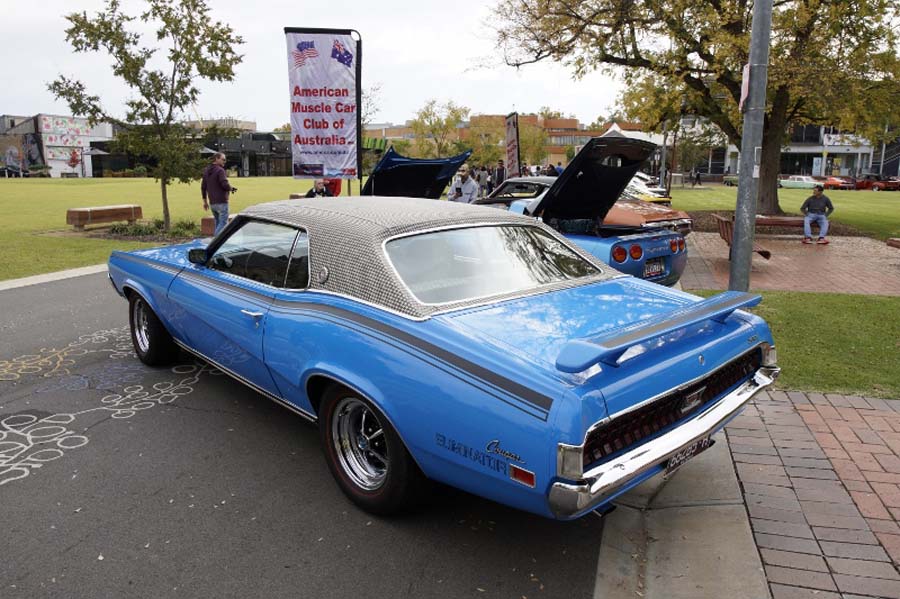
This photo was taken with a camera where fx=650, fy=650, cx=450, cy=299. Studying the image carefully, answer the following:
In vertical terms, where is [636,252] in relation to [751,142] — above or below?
below

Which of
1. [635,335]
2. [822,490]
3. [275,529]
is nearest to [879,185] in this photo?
[822,490]

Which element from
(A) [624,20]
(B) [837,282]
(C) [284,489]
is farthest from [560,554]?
(A) [624,20]

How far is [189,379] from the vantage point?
17.0ft

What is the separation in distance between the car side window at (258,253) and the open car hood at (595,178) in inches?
142

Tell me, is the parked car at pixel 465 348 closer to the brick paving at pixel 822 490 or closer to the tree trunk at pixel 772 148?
the brick paving at pixel 822 490

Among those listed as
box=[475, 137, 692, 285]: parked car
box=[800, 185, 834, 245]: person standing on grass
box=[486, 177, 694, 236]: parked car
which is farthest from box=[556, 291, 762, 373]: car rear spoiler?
box=[800, 185, 834, 245]: person standing on grass

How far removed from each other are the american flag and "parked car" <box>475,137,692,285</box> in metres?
4.85

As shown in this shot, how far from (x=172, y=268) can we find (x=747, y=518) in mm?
4100

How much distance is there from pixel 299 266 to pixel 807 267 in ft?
32.3

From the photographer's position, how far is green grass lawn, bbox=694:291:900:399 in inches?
194

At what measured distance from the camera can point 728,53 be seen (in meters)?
14.0

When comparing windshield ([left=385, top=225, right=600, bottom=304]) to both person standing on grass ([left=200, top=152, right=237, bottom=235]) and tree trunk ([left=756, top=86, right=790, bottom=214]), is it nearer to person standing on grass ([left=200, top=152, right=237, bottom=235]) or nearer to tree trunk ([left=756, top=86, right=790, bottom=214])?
person standing on grass ([left=200, top=152, right=237, bottom=235])

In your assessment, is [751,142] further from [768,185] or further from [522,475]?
[768,185]

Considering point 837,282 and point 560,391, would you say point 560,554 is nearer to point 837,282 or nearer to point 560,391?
point 560,391
